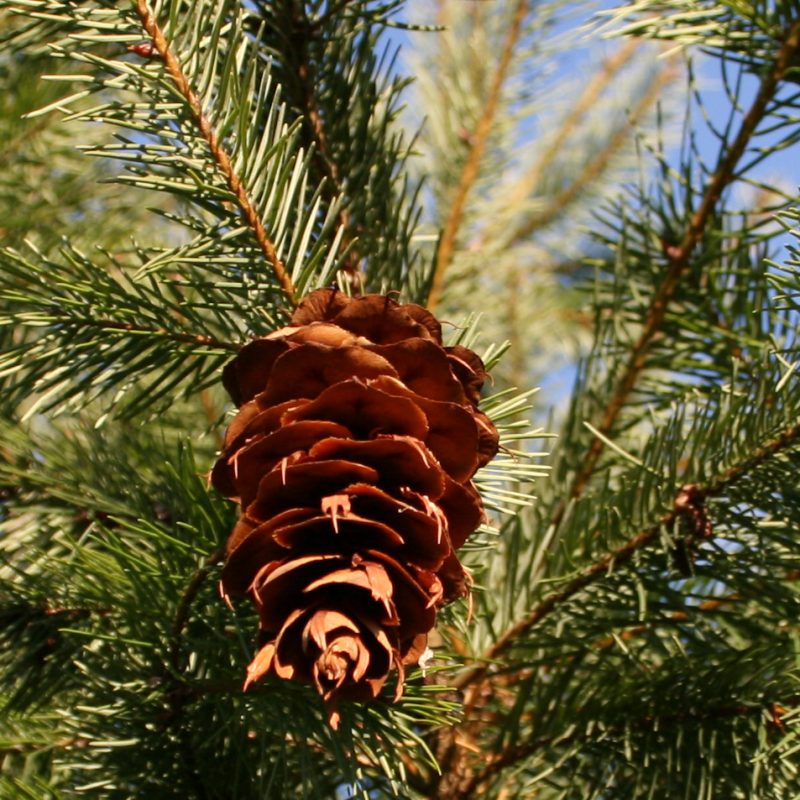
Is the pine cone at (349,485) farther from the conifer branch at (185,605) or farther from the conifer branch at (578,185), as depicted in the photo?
the conifer branch at (578,185)

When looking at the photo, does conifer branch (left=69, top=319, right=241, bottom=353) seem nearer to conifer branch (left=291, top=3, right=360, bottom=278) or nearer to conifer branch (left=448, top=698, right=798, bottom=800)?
conifer branch (left=291, top=3, right=360, bottom=278)

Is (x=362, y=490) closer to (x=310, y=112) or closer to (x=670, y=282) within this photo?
(x=310, y=112)

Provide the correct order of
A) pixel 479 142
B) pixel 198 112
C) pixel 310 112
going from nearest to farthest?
pixel 198 112, pixel 310 112, pixel 479 142

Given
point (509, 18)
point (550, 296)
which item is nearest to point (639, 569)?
point (509, 18)

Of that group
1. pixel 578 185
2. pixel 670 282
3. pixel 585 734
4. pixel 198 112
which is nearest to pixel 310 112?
pixel 198 112

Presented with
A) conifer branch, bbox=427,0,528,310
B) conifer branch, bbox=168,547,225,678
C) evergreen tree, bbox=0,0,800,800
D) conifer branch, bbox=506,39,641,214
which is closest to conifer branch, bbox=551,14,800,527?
evergreen tree, bbox=0,0,800,800

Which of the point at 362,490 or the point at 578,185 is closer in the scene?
the point at 362,490

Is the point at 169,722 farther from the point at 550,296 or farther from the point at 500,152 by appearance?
the point at 550,296

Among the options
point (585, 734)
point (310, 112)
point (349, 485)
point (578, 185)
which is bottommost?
point (578, 185)
